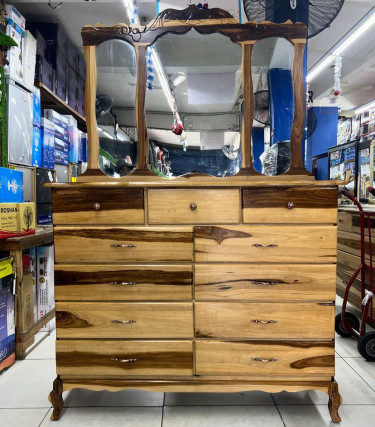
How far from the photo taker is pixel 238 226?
1.63 metres

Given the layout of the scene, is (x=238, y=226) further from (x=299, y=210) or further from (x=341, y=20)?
(x=341, y=20)

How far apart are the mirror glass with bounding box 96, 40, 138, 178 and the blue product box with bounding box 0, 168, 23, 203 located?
2.99 ft

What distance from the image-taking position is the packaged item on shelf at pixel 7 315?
215cm

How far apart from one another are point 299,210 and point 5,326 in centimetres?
203

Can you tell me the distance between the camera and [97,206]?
164cm

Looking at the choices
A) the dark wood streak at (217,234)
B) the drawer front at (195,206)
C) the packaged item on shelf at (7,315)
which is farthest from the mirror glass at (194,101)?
the packaged item on shelf at (7,315)

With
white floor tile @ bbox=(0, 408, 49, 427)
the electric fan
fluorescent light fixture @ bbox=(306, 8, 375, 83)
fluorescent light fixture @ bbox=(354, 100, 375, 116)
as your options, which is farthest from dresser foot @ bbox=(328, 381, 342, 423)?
fluorescent light fixture @ bbox=(354, 100, 375, 116)

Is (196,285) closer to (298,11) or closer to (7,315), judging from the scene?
(7,315)

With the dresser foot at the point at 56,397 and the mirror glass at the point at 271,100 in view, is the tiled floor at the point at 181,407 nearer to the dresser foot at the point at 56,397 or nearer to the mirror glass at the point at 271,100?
the dresser foot at the point at 56,397

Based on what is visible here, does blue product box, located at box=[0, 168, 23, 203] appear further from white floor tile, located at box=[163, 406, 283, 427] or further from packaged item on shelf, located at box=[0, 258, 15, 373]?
white floor tile, located at box=[163, 406, 283, 427]

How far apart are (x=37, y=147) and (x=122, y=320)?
210 centimetres

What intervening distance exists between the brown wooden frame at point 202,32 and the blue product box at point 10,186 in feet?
2.85

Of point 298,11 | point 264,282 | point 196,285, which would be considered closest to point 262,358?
point 264,282

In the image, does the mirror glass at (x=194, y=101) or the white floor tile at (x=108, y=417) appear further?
the mirror glass at (x=194, y=101)
